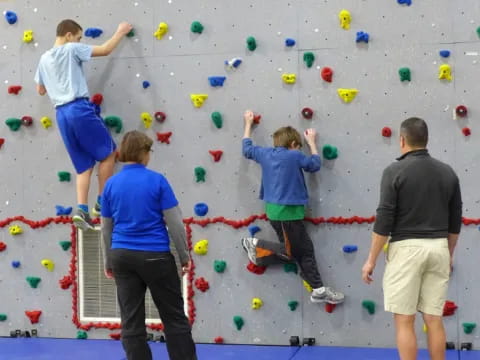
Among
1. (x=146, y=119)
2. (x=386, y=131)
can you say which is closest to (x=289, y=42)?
(x=386, y=131)

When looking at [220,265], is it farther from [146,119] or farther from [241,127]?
[146,119]

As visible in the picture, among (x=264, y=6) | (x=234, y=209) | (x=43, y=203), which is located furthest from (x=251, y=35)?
(x=43, y=203)

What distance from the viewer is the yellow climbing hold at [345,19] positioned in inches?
217

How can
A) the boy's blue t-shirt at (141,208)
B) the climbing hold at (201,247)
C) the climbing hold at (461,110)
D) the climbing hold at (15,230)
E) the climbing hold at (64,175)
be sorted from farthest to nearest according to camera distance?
the climbing hold at (15,230) < the climbing hold at (64,175) < the climbing hold at (201,247) < the climbing hold at (461,110) < the boy's blue t-shirt at (141,208)

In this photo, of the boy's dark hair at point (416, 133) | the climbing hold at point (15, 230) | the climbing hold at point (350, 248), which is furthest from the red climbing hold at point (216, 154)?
the boy's dark hair at point (416, 133)

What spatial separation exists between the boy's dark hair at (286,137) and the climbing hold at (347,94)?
0.43 metres

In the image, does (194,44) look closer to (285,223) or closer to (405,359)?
(285,223)

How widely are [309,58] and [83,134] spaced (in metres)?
1.74

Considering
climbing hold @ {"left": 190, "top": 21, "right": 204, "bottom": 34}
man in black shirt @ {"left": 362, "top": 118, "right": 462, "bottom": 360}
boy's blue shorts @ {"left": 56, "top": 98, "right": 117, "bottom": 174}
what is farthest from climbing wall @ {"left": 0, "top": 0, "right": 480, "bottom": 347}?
man in black shirt @ {"left": 362, "top": 118, "right": 462, "bottom": 360}

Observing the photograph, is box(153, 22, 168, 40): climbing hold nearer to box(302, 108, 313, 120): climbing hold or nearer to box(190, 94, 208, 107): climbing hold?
box(190, 94, 208, 107): climbing hold

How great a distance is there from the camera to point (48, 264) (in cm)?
613

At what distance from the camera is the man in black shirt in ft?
13.8

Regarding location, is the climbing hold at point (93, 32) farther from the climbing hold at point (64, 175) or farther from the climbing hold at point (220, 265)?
the climbing hold at point (220, 265)

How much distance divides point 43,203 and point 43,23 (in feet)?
4.75
